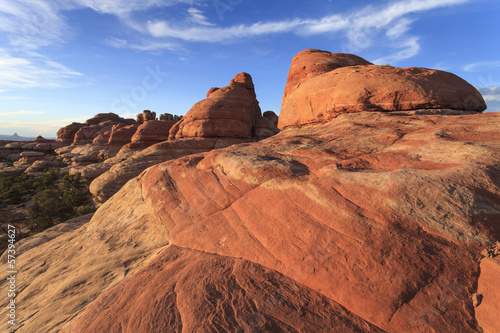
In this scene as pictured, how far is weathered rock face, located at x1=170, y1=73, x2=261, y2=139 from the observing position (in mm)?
29703

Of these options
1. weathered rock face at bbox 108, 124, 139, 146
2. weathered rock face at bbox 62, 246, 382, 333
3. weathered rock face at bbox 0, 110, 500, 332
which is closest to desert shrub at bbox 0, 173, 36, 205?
→ weathered rock face at bbox 108, 124, 139, 146

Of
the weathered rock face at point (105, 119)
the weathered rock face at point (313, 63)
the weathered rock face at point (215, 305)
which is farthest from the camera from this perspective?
the weathered rock face at point (105, 119)

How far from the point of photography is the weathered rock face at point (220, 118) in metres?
29.7

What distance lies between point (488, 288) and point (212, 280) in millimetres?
4063

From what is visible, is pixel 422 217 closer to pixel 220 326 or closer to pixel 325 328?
pixel 325 328

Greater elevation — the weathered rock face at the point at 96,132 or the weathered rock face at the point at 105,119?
the weathered rock face at the point at 105,119

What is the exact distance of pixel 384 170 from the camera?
5.20 meters

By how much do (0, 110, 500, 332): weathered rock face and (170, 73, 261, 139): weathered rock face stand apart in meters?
23.4

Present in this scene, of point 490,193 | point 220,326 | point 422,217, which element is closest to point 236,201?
point 220,326

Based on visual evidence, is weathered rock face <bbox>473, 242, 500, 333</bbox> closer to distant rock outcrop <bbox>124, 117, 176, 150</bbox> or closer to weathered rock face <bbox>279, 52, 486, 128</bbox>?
weathered rock face <bbox>279, 52, 486, 128</bbox>

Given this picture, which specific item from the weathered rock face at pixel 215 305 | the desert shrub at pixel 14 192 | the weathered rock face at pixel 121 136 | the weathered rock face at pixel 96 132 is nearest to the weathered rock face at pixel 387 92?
the weathered rock face at pixel 215 305

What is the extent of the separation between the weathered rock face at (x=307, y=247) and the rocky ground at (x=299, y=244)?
22 millimetres

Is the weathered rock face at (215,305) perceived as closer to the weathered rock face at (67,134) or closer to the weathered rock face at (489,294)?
the weathered rock face at (489,294)

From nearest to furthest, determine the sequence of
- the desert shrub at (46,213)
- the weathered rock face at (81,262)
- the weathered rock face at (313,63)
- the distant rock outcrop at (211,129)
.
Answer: the weathered rock face at (81,262)
the weathered rock face at (313,63)
the desert shrub at (46,213)
the distant rock outcrop at (211,129)
